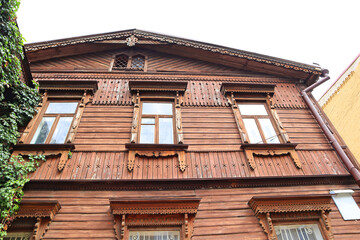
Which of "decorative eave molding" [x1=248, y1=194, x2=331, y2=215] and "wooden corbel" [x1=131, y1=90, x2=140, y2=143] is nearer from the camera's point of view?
"decorative eave molding" [x1=248, y1=194, x2=331, y2=215]

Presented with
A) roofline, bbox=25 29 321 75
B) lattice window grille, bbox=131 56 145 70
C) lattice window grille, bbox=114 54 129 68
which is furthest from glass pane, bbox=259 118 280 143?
lattice window grille, bbox=114 54 129 68

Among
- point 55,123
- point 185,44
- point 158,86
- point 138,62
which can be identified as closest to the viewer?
point 55,123

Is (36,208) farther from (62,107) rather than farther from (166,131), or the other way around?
(166,131)

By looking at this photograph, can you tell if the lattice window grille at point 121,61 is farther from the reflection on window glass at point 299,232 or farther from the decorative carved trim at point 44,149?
the reflection on window glass at point 299,232

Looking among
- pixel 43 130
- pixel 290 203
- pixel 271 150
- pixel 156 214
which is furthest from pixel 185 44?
pixel 290 203

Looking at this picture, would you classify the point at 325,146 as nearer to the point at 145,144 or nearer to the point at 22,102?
the point at 145,144

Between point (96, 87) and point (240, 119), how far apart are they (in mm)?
4866

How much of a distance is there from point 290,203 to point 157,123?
4.07m

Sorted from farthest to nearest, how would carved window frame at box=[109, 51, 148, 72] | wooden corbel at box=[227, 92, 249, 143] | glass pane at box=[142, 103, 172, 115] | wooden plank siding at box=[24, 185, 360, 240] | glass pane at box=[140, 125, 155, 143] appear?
carved window frame at box=[109, 51, 148, 72] → glass pane at box=[142, 103, 172, 115] → wooden corbel at box=[227, 92, 249, 143] → glass pane at box=[140, 125, 155, 143] → wooden plank siding at box=[24, 185, 360, 240]

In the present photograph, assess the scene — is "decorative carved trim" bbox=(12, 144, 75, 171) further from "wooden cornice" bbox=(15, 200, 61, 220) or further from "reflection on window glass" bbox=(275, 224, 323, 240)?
"reflection on window glass" bbox=(275, 224, 323, 240)

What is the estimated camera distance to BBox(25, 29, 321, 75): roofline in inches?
318

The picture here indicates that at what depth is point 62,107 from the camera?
6.91m

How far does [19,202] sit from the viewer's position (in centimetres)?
463

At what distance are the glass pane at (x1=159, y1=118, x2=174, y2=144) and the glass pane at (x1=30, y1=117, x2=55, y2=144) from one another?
3.25m
